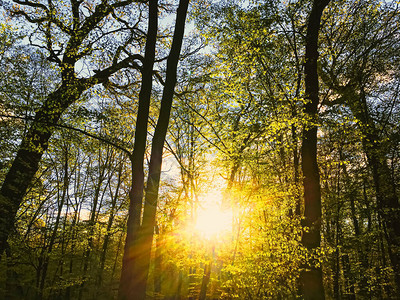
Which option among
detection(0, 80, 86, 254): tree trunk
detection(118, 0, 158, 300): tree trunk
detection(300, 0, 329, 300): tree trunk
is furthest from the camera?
detection(0, 80, 86, 254): tree trunk

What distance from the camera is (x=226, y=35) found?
8.11 m

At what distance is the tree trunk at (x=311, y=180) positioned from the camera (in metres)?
5.61

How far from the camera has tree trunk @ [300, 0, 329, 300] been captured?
561 centimetres

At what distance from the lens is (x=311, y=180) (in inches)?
239

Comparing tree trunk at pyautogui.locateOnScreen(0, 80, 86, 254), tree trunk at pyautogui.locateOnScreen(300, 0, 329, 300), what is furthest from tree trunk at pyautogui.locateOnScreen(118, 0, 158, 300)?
tree trunk at pyautogui.locateOnScreen(300, 0, 329, 300)

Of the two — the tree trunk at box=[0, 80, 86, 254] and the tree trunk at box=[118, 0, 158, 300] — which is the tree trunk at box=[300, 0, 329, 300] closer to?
the tree trunk at box=[118, 0, 158, 300]

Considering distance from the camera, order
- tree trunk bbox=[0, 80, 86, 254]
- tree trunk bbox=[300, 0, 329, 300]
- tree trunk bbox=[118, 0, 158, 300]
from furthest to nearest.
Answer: tree trunk bbox=[0, 80, 86, 254] < tree trunk bbox=[300, 0, 329, 300] < tree trunk bbox=[118, 0, 158, 300]

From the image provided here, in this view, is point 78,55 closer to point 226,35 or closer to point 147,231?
point 226,35

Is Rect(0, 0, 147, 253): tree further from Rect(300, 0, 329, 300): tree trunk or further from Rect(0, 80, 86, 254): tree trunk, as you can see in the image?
Rect(300, 0, 329, 300): tree trunk

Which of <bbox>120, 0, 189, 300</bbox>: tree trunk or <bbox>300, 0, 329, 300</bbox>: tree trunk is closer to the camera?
<bbox>120, 0, 189, 300</bbox>: tree trunk

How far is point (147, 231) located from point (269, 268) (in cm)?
515

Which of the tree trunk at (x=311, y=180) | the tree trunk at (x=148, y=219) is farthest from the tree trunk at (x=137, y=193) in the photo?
the tree trunk at (x=311, y=180)

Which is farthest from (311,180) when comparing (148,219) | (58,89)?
(58,89)

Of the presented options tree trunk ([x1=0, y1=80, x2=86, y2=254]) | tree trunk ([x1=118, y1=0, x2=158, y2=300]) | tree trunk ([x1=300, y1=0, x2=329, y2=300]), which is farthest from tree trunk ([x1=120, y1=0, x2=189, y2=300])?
tree trunk ([x1=300, y1=0, x2=329, y2=300])
